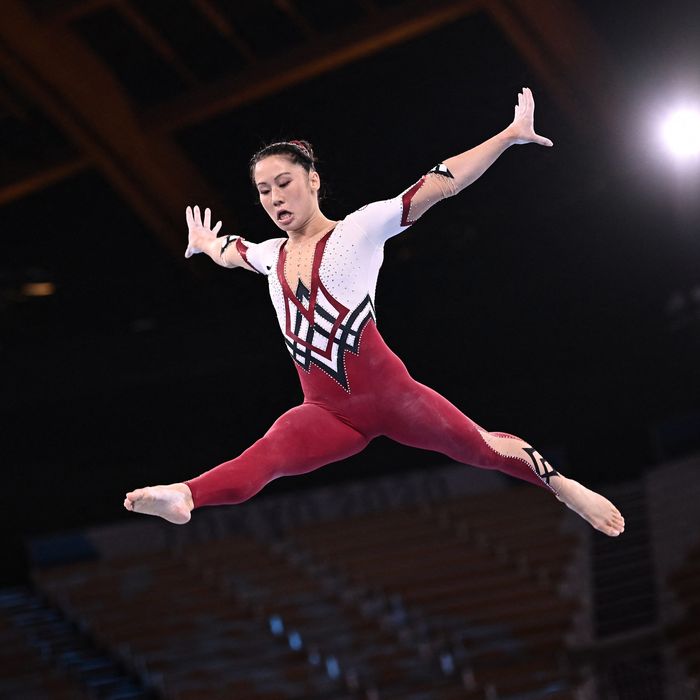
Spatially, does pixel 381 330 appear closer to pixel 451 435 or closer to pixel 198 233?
pixel 198 233

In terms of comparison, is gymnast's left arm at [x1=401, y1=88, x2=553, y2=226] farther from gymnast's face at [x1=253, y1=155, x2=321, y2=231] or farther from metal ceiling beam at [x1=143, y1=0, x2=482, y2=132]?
metal ceiling beam at [x1=143, y1=0, x2=482, y2=132]

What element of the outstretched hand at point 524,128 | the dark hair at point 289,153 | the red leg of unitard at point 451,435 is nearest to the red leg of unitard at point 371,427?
the red leg of unitard at point 451,435

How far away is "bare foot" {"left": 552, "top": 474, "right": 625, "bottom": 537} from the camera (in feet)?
13.1

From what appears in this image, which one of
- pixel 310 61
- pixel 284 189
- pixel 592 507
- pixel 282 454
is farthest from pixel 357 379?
pixel 310 61

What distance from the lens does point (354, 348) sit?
13.1 ft

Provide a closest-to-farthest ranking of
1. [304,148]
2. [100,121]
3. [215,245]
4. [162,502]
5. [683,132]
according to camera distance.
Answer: [162,502] → [304,148] → [215,245] → [683,132] → [100,121]

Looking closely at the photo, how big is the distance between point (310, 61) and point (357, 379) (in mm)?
7165

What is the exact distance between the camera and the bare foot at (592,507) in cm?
398

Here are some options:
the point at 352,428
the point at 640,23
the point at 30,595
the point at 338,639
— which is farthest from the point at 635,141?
the point at 30,595

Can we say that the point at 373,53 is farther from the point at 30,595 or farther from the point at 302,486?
the point at 30,595

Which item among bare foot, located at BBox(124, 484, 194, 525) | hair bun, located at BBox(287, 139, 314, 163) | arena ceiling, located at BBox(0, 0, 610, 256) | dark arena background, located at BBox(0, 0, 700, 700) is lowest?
bare foot, located at BBox(124, 484, 194, 525)

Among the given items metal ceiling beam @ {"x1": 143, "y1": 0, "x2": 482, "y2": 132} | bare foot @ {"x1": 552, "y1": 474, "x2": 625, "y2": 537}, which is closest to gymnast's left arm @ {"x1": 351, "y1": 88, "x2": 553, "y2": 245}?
bare foot @ {"x1": 552, "y1": 474, "x2": 625, "y2": 537}

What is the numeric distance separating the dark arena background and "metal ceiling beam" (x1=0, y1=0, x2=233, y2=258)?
3 cm

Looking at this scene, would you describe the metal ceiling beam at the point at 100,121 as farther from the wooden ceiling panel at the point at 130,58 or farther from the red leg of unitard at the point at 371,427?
the red leg of unitard at the point at 371,427
